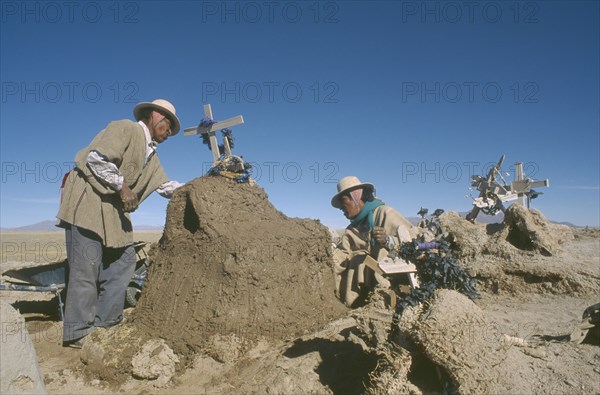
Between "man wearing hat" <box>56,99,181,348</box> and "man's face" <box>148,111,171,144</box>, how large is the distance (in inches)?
0.4

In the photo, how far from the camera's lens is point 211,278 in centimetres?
374

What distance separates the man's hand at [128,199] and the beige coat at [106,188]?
0.37 feet

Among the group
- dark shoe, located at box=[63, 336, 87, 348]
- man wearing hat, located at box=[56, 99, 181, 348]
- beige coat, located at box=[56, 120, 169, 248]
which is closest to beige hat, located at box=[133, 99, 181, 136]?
man wearing hat, located at box=[56, 99, 181, 348]

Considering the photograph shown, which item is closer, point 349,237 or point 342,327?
point 342,327

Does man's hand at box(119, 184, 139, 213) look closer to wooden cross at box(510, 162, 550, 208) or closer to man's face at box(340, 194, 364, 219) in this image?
man's face at box(340, 194, 364, 219)

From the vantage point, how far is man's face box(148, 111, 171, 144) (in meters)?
4.22

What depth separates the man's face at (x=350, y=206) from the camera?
5.74 meters

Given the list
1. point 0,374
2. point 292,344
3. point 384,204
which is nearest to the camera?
point 0,374

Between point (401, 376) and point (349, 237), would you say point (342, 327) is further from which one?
point (349, 237)

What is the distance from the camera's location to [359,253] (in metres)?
5.16

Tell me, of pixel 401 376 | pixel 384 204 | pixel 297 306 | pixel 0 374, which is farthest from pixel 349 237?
pixel 0 374

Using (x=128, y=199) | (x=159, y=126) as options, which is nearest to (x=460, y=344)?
(x=128, y=199)

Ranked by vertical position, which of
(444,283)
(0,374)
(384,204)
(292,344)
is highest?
(384,204)

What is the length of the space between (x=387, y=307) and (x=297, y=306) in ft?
3.57
